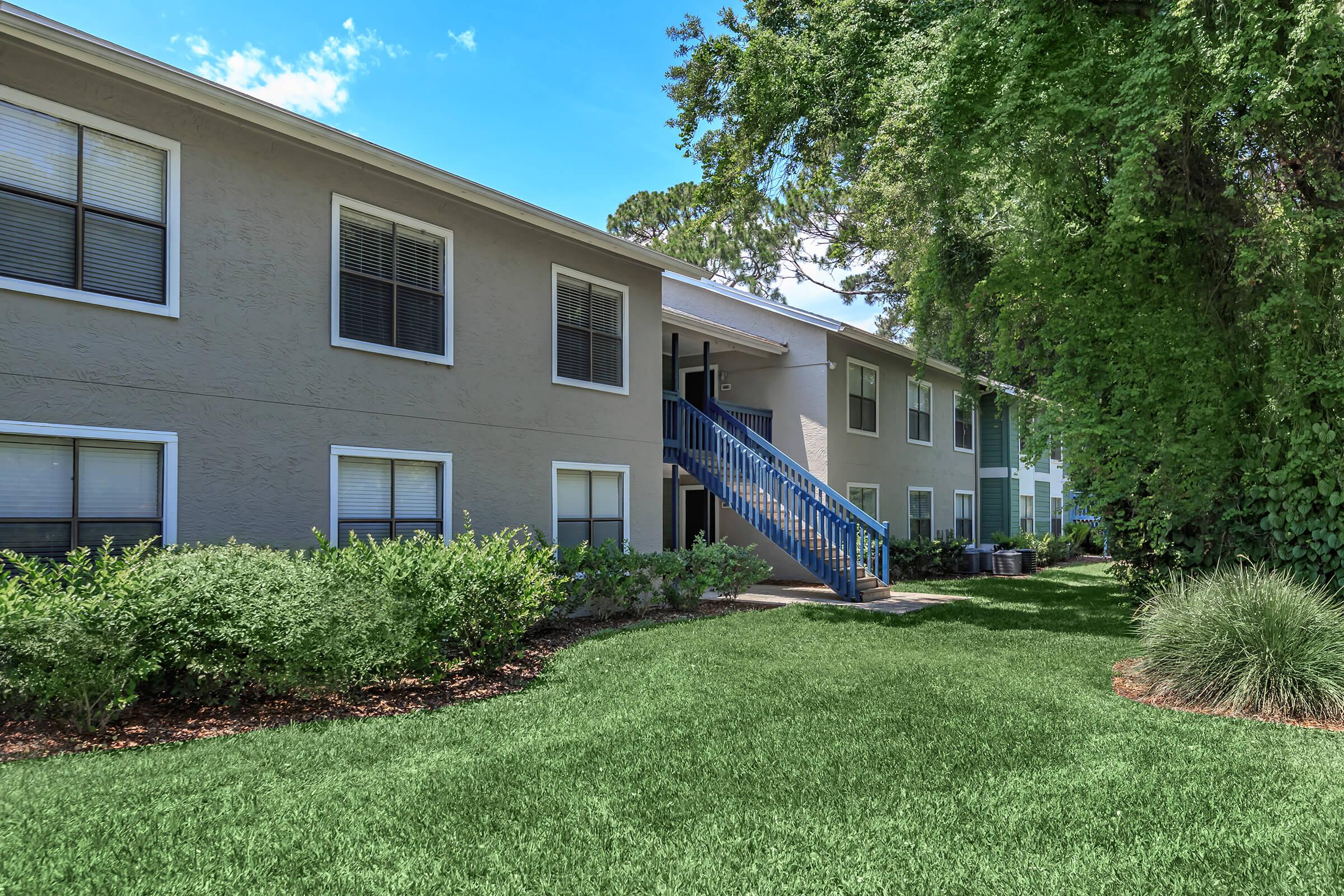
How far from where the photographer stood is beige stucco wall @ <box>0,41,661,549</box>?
6.97 m

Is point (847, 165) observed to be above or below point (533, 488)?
above

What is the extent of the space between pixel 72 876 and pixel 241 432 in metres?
5.06

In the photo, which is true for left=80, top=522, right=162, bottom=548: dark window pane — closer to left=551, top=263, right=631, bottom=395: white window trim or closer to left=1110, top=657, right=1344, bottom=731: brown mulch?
left=551, top=263, right=631, bottom=395: white window trim

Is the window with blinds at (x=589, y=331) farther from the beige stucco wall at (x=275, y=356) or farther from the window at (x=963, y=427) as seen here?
the window at (x=963, y=427)

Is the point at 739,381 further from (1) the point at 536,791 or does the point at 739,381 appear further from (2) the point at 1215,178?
(1) the point at 536,791

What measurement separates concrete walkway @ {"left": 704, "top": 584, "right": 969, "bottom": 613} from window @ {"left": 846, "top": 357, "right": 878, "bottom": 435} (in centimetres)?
432

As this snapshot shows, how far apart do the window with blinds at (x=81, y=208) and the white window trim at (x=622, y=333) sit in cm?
485

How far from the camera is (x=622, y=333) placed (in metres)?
12.6

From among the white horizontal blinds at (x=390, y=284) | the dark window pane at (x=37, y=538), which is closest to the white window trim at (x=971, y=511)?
the white horizontal blinds at (x=390, y=284)

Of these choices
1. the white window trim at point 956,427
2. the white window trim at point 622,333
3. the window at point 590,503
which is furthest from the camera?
the white window trim at point 956,427

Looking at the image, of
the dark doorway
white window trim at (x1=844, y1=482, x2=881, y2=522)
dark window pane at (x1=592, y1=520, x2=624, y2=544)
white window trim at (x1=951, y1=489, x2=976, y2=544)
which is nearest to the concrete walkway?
the dark doorway

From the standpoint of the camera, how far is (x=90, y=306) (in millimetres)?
7008

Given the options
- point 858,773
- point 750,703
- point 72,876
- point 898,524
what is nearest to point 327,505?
point 750,703

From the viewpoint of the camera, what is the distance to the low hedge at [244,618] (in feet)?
17.8
